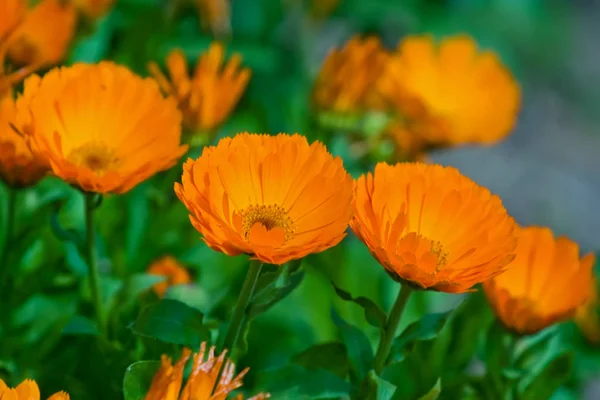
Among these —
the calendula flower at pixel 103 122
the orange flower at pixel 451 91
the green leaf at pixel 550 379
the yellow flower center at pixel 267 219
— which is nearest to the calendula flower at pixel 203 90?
the calendula flower at pixel 103 122

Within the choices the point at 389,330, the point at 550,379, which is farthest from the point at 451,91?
the point at 389,330

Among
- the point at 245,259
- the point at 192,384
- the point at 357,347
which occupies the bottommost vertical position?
the point at 245,259

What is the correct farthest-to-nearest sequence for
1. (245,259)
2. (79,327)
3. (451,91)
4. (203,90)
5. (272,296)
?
(451,91)
(245,259)
(203,90)
(79,327)
(272,296)

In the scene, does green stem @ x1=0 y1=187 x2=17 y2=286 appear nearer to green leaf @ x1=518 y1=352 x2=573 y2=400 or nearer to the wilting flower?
the wilting flower

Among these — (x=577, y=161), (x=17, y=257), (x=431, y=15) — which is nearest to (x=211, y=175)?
(x=17, y=257)

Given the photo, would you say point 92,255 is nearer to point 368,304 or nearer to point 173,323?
point 173,323

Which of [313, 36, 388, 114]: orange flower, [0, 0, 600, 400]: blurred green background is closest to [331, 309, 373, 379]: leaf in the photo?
[0, 0, 600, 400]: blurred green background

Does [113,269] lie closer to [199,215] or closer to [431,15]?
[199,215]
